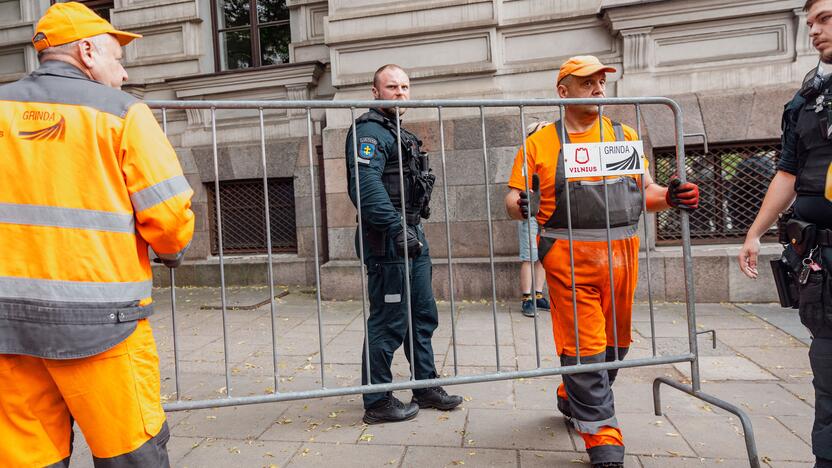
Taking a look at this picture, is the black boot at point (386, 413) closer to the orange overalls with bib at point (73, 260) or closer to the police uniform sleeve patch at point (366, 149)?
the police uniform sleeve patch at point (366, 149)

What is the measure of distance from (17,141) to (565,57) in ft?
20.7

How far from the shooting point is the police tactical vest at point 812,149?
224cm

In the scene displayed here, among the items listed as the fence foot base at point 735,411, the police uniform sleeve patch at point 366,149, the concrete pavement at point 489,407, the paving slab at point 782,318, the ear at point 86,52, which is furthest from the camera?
the paving slab at point 782,318

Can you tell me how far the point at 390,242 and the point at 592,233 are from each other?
1.14 m

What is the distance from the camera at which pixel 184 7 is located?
8.61 metres

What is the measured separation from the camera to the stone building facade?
20.5 ft

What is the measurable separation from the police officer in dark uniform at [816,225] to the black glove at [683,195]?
45cm

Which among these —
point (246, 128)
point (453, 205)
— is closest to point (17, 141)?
point (453, 205)

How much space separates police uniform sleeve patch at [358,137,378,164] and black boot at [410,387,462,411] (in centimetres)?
151

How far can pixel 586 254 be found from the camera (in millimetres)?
2824

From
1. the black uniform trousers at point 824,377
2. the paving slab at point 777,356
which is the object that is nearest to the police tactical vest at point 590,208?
the black uniform trousers at point 824,377

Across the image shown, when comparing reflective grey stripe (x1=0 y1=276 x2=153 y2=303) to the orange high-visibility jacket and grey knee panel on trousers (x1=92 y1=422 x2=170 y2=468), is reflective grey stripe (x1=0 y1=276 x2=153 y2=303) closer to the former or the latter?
the orange high-visibility jacket

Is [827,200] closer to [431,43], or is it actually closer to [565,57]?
[565,57]

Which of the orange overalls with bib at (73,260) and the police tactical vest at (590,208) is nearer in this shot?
the orange overalls with bib at (73,260)
